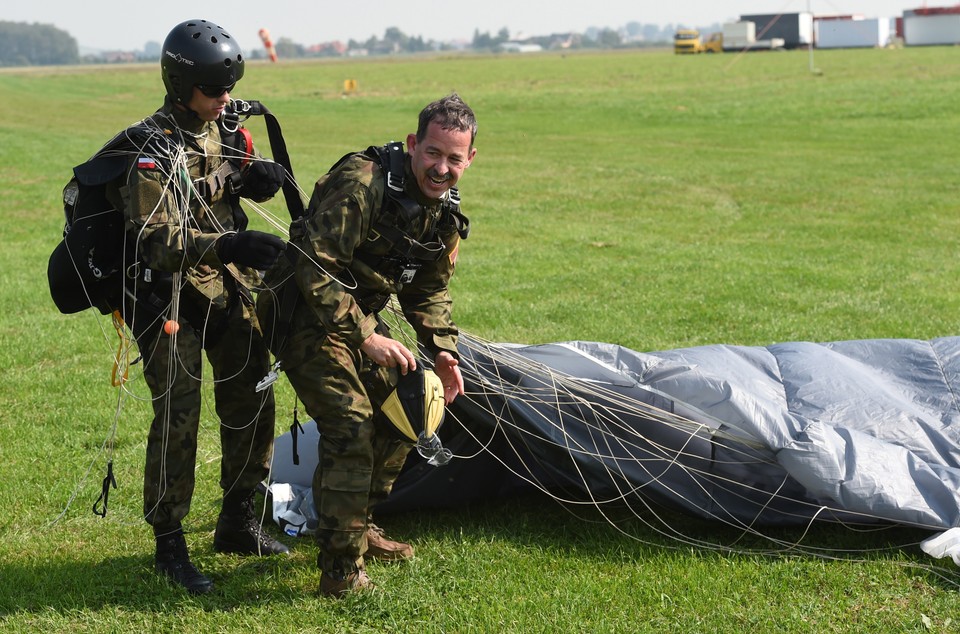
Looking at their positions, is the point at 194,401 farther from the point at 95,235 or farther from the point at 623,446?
the point at 623,446

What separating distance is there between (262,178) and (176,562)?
5.08 feet

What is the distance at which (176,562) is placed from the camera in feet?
13.2

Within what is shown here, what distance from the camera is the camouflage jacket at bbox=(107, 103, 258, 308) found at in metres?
3.58

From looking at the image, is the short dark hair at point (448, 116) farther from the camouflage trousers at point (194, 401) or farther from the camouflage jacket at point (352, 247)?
the camouflage trousers at point (194, 401)

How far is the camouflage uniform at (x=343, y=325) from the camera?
352 centimetres

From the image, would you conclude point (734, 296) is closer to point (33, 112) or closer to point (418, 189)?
point (418, 189)

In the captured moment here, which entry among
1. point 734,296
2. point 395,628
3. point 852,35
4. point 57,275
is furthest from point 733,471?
point 852,35

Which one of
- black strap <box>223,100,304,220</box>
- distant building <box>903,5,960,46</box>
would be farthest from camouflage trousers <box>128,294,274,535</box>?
distant building <box>903,5,960,46</box>

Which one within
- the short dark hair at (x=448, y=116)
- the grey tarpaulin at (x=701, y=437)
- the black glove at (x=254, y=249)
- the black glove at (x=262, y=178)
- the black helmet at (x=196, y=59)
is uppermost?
the black helmet at (x=196, y=59)

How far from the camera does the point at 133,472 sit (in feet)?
17.2

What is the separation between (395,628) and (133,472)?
2.18 metres

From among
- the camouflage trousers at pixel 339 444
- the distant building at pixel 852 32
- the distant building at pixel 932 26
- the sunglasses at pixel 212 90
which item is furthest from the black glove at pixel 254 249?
the distant building at pixel 932 26

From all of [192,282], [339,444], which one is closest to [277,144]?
[192,282]

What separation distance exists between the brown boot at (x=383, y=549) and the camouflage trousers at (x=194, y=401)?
544mm
